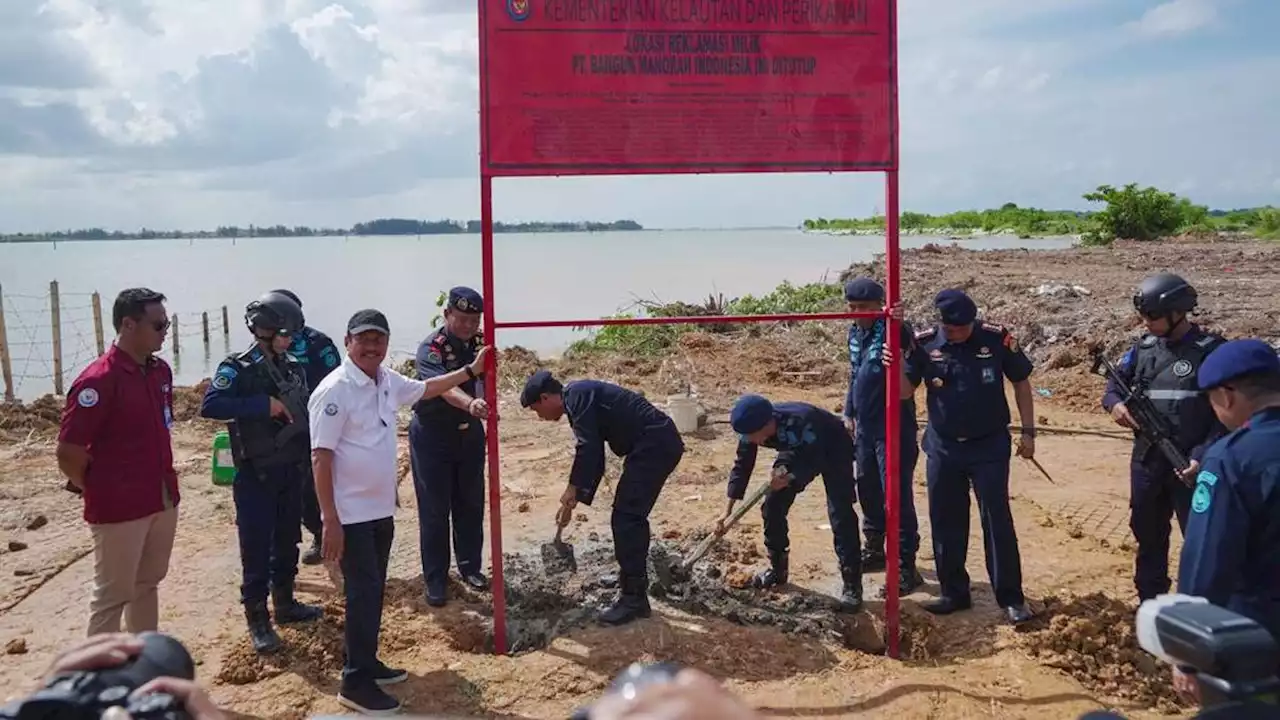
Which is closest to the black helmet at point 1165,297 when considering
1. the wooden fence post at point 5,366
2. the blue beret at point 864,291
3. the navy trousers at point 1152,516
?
the navy trousers at point 1152,516

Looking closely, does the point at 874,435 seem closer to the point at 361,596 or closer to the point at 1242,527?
the point at 361,596

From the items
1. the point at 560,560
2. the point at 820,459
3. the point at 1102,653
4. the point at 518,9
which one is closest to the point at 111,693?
the point at 518,9

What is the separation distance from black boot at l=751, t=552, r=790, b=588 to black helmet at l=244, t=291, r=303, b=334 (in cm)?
319

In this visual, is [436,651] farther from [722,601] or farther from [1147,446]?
[1147,446]

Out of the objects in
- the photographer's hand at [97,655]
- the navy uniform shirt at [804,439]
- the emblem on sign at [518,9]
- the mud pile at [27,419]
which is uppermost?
the emblem on sign at [518,9]

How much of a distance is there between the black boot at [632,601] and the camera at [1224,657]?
12.4ft

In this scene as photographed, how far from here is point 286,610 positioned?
226 inches

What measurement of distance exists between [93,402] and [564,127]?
2421 millimetres

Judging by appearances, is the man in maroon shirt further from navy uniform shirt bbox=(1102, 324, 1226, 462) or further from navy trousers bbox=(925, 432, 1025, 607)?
navy uniform shirt bbox=(1102, 324, 1226, 462)

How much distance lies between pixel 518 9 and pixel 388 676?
10.7 feet

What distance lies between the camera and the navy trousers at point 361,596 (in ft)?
14.8

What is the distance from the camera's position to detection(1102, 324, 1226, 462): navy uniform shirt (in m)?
5.09

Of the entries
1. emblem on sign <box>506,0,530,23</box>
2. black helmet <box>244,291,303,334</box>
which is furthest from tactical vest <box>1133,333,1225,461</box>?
black helmet <box>244,291,303,334</box>

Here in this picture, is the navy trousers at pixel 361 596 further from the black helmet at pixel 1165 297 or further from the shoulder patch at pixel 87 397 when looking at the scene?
the black helmet at pixel 1165 297
